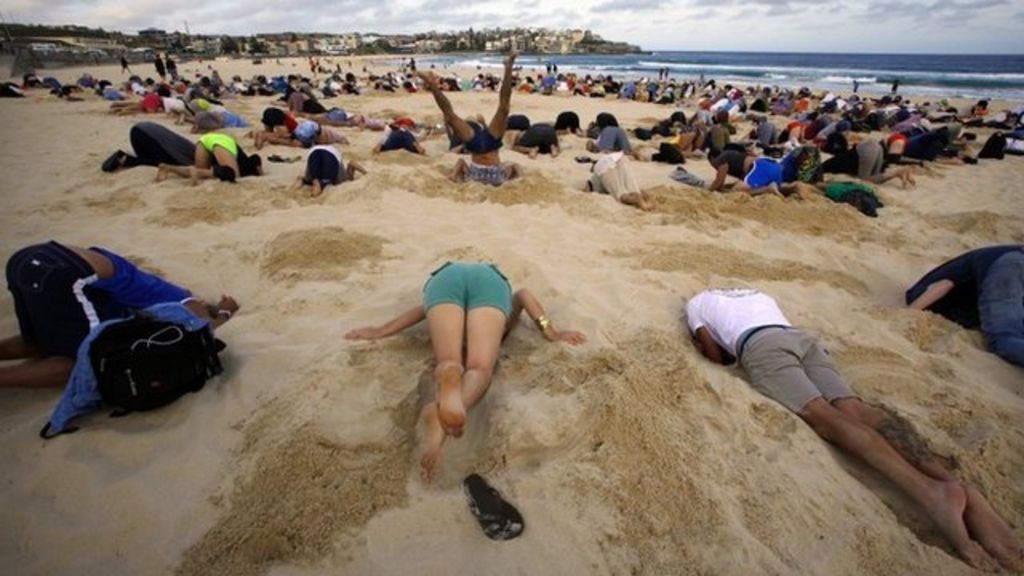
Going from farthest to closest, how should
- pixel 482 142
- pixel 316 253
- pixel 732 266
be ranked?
pixel 482 142, pixel 732 266, pixel 316 253

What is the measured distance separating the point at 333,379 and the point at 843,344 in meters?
3.41

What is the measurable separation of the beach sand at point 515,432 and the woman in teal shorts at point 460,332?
148 millimetres

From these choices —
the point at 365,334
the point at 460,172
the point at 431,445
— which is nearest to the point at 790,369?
the point at 431,445

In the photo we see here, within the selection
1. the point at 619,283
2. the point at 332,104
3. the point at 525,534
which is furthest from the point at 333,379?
the point at 332,104

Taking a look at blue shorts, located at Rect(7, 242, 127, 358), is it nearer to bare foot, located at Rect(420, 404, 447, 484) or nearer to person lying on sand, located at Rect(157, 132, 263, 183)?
bare foot, located at Rect(420, 404, 447, 484)

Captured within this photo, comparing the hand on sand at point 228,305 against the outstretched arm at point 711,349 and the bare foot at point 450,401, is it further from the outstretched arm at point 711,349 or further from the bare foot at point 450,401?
the outstretched arm at point 711,349

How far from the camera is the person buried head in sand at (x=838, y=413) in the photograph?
1872 millimetres

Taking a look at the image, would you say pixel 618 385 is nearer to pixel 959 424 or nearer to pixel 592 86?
pixel 959 424

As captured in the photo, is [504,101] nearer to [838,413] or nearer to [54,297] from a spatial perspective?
[54,297]

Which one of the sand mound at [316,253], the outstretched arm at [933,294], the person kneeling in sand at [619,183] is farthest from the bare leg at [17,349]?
the outstretched arm at [933,294]

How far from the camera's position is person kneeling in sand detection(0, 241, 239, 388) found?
96.5 inches

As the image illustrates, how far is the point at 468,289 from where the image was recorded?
2775mm

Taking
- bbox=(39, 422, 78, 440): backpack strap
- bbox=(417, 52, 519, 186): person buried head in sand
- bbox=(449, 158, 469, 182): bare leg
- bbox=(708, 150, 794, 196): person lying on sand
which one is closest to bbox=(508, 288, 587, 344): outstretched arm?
bbox=(39, 422, 78, 440): backpack strap

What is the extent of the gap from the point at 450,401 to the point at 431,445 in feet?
0.67
